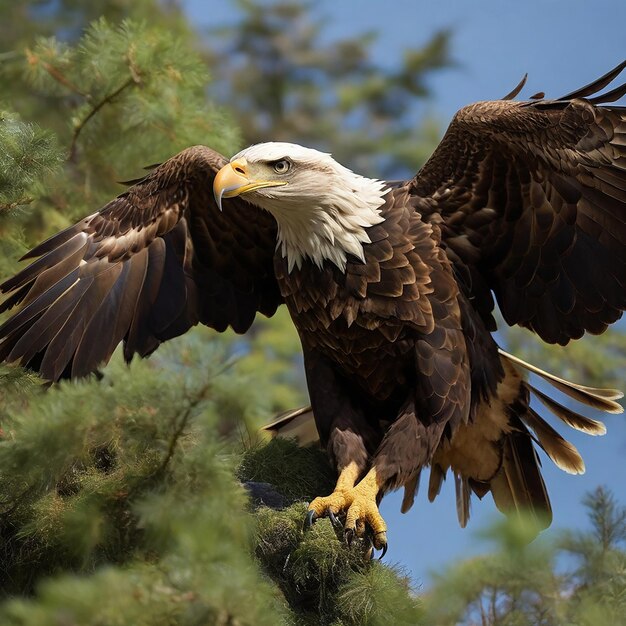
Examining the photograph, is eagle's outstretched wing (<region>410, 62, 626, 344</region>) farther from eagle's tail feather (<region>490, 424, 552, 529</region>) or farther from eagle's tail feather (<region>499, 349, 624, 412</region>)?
eagle's tail feather (<region>490, 424, 552, 529</region>)

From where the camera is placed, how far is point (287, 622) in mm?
3455

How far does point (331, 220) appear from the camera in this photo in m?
4.33

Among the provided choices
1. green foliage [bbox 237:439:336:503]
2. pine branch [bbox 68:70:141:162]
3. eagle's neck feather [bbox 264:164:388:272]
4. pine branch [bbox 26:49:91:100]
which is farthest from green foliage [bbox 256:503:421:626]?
pine branch [bbox 26:49:91:100]

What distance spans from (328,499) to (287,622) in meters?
0.68

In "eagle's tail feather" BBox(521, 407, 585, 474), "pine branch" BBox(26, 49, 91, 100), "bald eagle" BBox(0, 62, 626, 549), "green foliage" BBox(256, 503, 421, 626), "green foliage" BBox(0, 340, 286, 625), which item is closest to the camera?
"green foliage" BBox(0, 340, 286, 625)

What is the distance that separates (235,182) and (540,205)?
125cm

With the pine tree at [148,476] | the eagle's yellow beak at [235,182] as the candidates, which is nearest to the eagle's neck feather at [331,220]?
the eagle's yellow beak at [235,182]

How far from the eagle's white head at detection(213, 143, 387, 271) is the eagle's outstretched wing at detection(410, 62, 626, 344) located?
0.34 metres

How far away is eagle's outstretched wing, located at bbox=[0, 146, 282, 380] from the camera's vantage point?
460 cm

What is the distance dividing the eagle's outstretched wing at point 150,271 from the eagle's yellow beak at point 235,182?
16.3 inches

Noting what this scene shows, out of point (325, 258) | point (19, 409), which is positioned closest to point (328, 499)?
point (325, 258)

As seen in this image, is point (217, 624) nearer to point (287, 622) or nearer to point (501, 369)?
point (287, 622)

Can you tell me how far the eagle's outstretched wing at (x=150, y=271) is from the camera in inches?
181

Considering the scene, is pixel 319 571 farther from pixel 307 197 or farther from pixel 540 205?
pixel 540 205
